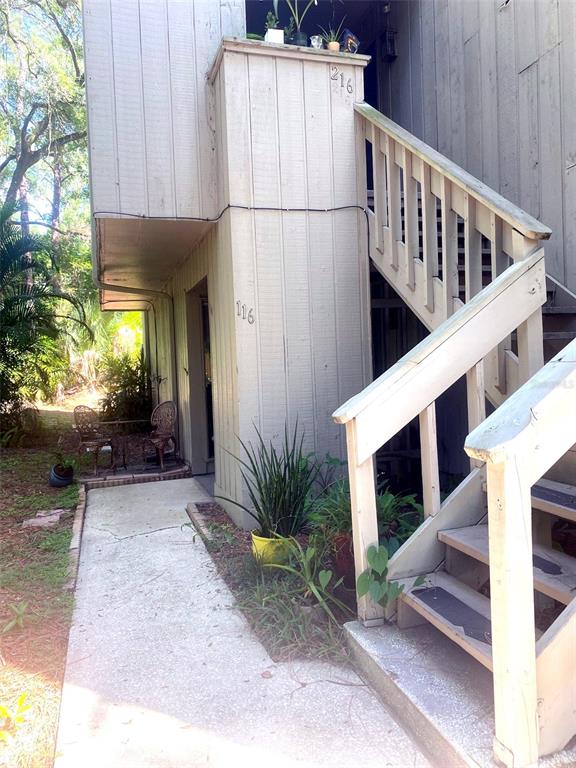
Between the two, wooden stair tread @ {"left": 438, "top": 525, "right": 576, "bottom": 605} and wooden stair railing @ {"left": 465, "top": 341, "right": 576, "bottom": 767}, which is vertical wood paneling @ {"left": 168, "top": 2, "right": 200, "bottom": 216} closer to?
wooden stair tread @ {"left": 438, "top": 525, "right": 576, "bottom": 605}

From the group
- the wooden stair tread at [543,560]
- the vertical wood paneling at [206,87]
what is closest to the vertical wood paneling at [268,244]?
the vertical wood paneling at [206,87]

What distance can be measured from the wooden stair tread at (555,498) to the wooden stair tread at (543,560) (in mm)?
173

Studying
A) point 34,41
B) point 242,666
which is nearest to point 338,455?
point 242,666

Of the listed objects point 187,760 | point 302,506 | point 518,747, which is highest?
point 302,506

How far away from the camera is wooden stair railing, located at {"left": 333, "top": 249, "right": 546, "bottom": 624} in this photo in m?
2.35

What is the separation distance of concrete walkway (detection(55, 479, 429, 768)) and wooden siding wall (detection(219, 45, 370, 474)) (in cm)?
144

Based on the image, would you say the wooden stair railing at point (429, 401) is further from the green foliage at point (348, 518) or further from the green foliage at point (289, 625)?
the green foliage at point (348, 518)

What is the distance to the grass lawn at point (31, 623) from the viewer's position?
6.55ft

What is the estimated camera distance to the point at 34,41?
11484 mm

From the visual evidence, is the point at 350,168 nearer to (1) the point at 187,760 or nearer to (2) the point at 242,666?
(2) the point at 242,666

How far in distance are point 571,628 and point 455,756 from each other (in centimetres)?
53

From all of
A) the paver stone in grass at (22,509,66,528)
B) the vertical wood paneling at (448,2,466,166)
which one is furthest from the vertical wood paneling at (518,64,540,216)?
the paver stone in grass at (22,509,66,528)

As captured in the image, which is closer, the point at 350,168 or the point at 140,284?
the point at 350,168

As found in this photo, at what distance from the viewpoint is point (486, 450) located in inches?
58.7
